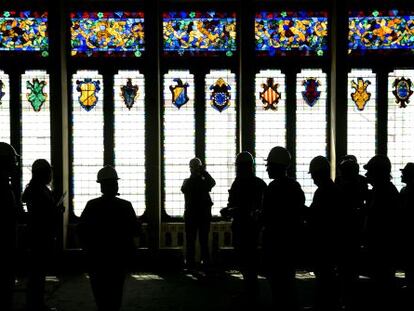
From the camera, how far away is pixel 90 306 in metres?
5.32

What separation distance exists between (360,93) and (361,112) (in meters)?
0.25

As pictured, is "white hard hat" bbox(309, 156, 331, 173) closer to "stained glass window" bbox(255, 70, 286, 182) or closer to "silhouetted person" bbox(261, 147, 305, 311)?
"silhouetted person" bbox(261, 147, 305, 311)

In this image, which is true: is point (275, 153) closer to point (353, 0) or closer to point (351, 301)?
point (351, 301)

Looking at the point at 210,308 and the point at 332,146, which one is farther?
the point at 332,146

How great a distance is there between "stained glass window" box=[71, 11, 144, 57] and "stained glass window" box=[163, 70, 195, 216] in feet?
2.13

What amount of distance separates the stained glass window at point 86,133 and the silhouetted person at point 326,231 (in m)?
3.78

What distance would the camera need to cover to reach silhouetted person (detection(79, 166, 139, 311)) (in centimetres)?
365

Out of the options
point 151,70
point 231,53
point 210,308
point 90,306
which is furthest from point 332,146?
point 90,306

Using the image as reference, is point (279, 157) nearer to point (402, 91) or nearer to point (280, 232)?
point (280, 232)

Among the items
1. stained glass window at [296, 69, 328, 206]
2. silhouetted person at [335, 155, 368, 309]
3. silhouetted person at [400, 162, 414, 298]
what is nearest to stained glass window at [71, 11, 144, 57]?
stained glass window at [296, 69, 328, 206]

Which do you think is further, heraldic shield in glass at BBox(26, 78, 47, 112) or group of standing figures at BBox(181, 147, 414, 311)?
heraldic shield in glass at BBox(26, 78, 47, 112)

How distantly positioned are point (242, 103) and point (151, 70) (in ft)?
4.09

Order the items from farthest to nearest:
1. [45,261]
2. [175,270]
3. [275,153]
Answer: [175,270], [45,261], [275,153]

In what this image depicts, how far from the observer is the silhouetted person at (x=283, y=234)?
4195 millimetres
